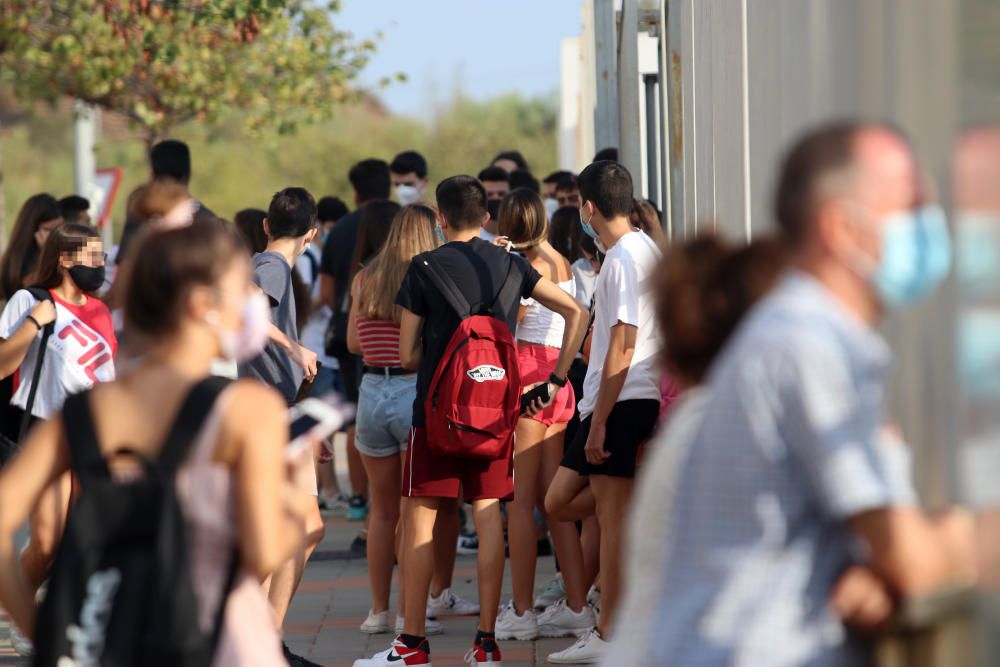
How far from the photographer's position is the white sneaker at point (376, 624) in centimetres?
732

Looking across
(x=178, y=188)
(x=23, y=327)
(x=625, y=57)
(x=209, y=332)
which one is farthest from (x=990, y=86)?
(x=625, y=57)

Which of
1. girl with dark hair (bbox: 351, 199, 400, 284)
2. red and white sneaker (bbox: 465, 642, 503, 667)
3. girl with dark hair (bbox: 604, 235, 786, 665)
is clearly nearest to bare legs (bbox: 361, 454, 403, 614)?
red and white sneaker (bbox: 465, 642, 503, 667)

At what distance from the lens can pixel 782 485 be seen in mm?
2449

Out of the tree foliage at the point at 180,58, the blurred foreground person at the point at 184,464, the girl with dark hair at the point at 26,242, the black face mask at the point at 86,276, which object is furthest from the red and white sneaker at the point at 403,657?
the tree foliage at the point at 180,58

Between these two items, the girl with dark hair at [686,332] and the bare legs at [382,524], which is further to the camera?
the bare legs at [382,524]

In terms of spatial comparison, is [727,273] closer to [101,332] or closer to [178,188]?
[178,188]

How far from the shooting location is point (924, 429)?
292 centimetres

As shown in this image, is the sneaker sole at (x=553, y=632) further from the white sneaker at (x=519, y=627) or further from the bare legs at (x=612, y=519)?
the bare legs at (x=612, y=519)

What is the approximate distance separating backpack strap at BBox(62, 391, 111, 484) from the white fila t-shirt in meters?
3.62

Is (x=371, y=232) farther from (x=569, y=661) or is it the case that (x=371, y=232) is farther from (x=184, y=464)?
(x=184, y=464)

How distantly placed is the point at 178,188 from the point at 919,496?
3.09m

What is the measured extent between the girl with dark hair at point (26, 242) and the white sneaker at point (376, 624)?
2.18 meters

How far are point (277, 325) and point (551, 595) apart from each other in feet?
7.69

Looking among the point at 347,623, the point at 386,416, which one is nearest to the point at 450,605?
the point at 347,623
